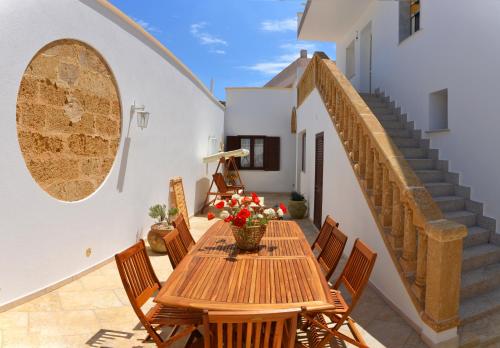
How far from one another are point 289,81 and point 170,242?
604 inches

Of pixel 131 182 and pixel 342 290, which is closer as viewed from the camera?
pixel 342 290

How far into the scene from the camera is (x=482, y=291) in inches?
131

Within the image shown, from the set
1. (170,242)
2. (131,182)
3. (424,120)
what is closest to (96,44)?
(131,182)

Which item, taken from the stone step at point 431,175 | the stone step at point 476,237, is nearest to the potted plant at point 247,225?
the stone step at point 476,237

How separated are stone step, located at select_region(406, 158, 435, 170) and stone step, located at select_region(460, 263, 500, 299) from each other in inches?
70.8

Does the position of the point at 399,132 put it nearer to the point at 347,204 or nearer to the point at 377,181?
the point at 347,204

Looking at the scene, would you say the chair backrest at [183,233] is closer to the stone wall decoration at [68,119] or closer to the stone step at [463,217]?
the stone wall decoration at [68,119]

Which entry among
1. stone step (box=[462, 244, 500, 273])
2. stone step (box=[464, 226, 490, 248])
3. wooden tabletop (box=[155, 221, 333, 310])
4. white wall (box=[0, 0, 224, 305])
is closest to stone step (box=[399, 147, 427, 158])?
stone step (box=[464, 226, 490, 248])

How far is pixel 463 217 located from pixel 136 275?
12.3 ft

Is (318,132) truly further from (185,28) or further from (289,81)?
Answer: (289,81)

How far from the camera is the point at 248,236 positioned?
9.14ft

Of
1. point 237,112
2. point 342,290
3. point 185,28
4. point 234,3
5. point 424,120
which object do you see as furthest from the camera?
point 237,112

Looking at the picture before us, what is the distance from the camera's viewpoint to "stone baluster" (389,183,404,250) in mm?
3246

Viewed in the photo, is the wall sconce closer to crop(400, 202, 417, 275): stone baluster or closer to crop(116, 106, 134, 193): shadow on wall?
crop(116, 106, 134, 193): shadow on wall
